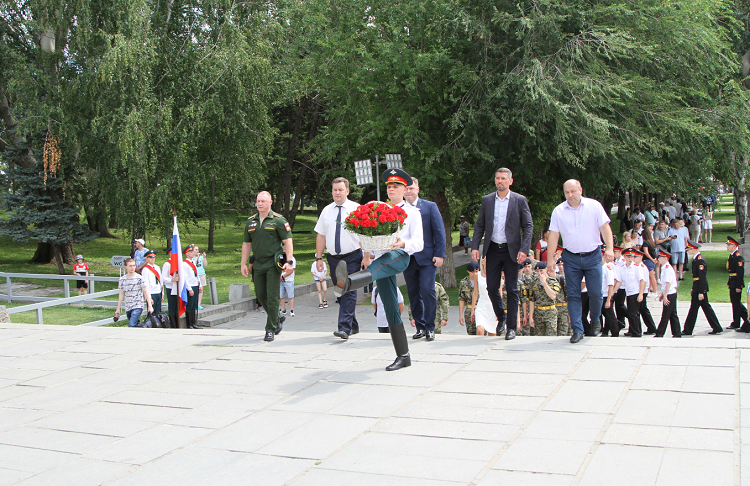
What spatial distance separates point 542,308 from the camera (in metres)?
9.48

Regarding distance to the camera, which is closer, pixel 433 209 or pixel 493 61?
pixel 433 209

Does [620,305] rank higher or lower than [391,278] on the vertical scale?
lower

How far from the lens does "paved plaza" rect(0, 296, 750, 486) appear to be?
155 inches

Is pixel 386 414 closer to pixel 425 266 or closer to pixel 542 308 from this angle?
pixel 425 266

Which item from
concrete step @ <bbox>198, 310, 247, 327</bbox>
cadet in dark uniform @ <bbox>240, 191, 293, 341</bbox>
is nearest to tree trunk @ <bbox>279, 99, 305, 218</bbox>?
concrete step @ <bbox>198, 310, 247, 327</bbox>

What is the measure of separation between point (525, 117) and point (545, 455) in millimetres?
14185

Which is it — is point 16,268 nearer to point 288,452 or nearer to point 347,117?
point 347,117

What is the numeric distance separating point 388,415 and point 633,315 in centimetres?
860

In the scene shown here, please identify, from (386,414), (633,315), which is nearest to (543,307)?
(633,315)

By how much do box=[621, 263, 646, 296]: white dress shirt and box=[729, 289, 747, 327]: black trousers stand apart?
8.28 feet

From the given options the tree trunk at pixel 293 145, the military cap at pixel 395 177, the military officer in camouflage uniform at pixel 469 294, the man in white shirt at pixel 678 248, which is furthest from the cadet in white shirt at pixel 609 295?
the tree trunk at pixel 293 145

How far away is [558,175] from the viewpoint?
19391 mm

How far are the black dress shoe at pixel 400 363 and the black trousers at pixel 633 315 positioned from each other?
286 inches

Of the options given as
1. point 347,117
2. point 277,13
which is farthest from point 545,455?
point 277,13
